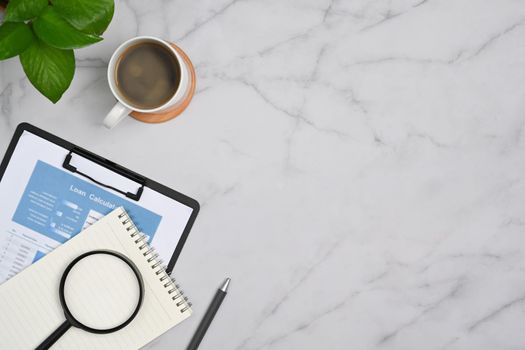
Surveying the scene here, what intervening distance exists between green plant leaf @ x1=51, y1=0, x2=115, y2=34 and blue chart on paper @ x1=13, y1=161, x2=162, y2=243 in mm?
265

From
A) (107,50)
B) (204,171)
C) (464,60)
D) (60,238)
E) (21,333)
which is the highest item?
(464,60)

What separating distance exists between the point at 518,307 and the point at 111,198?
64cm

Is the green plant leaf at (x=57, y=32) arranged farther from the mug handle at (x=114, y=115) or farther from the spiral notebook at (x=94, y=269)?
the spiral notebook at (x=94, y=269)

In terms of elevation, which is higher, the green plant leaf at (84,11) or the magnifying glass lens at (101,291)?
the green plant leaf at (84,11)

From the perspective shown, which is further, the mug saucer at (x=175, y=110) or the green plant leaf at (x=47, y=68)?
the mug saucer at (x=175, y=110)

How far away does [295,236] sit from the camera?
0.79 meters

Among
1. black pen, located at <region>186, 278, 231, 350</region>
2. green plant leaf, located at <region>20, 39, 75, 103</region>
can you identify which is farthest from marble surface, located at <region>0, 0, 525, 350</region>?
green plant leaf, located at <region>20, 39, 75, 103</region>

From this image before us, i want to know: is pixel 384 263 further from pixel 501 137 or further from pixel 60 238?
pixel 60 238

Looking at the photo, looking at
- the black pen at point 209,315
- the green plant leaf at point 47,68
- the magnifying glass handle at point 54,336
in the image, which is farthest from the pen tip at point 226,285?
the green plant leaf at point 47,68

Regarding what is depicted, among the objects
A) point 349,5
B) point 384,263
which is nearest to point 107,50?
point 349,5

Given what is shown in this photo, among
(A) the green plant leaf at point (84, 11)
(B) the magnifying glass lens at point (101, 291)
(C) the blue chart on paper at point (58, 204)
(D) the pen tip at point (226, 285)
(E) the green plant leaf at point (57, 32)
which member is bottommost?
(B) the magnifying glass lens at point (101, 291)

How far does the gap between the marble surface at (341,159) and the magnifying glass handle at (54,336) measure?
0.16m

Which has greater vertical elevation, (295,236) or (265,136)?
(265,136)

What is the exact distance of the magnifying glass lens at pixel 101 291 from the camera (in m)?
0.78
